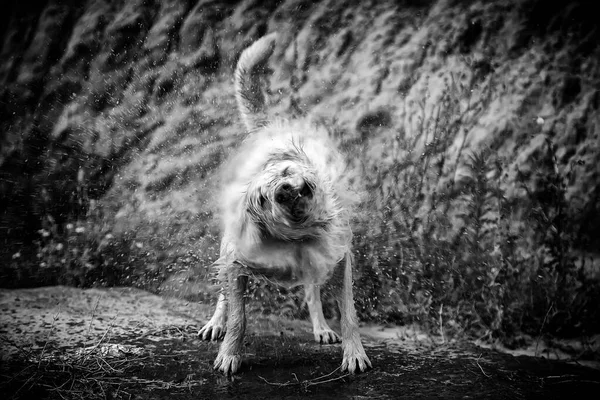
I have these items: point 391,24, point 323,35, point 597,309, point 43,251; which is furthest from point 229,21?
point 597,309

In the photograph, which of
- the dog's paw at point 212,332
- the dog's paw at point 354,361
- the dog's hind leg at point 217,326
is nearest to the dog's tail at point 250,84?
the dog's hind leg at point 217,326

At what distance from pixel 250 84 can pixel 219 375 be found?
222 centimetres

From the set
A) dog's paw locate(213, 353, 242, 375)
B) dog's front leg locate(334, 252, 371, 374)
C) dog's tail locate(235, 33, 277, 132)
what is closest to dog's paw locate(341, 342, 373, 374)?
dog's front leg locate(334, 252, 371, 374)

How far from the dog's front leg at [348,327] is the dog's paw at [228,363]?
2.20 ft

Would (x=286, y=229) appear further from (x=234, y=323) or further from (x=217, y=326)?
(x=217, y=326)

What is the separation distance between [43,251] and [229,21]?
363cm

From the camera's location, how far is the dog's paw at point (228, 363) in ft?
8.54

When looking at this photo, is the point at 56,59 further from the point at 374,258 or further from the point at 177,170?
the point at 374,258

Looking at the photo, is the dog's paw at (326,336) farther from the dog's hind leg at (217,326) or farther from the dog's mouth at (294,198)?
the dog's mouth at (294,198)

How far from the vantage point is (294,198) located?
7.29ft

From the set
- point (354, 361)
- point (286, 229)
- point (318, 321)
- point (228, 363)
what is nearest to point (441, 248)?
point (318, 321)

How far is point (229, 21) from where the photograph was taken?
5.59 metres

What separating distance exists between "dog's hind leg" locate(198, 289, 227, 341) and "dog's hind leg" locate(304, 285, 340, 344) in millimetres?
681

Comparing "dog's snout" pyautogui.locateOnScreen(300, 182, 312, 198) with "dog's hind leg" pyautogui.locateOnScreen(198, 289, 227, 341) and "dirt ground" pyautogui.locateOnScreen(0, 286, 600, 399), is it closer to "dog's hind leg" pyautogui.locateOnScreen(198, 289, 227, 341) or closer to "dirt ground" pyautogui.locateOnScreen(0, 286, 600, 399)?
"dirt ground" pyautogui.locateOnScreen(0, 286, 600, 399)
